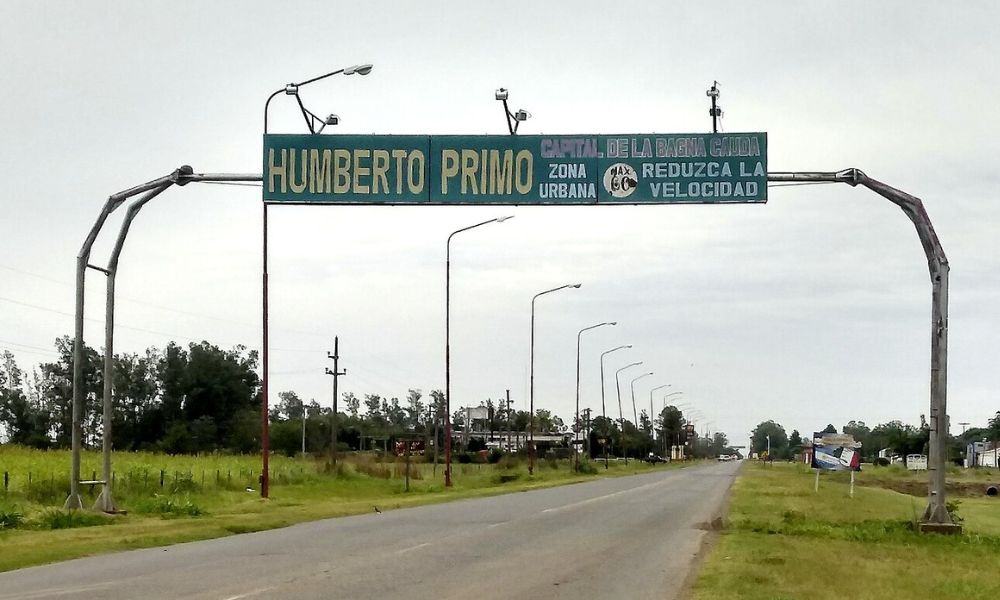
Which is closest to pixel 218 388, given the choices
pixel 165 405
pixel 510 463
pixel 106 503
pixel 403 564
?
pixel 165 405

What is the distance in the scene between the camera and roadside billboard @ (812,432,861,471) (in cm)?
4981

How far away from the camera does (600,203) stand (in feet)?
82.3

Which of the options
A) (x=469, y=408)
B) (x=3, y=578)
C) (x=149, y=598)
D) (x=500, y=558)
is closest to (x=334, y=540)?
(x=500, y=558)

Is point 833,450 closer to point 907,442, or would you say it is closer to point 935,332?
point 935,332

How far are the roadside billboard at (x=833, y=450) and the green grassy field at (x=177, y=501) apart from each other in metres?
14.7

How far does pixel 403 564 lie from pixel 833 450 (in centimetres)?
3790

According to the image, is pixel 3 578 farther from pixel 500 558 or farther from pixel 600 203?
pixel 600 203

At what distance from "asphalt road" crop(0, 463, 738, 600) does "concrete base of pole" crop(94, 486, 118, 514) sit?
473 centimetres

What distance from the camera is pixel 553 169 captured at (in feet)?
82.5

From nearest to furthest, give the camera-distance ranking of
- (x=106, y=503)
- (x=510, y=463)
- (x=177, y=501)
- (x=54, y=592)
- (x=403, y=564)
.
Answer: (x=54, y=592) < (x=403, y=564) < (x=106, y=503) < (x=177, y=501) < (x=510, y=463)

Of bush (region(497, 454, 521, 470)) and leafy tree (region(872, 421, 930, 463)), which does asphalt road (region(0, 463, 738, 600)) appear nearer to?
bush (region(497, 454, 521, 470))

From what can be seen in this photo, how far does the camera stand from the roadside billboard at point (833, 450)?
49.8 m

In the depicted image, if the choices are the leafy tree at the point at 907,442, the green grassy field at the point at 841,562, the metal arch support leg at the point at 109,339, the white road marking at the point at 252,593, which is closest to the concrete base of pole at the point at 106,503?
the metal arch support leg at the point at 109,339

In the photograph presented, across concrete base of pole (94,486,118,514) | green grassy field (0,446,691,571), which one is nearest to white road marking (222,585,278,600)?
green grassy field (0,446,691,571)
